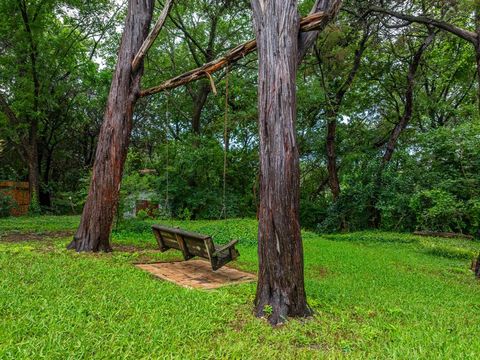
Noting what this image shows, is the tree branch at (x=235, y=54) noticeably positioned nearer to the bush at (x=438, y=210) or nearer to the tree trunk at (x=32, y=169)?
the bush at (x=438, y=210)

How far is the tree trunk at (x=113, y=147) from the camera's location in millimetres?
7020

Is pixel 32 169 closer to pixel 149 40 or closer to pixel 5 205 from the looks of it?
pixel 5 205

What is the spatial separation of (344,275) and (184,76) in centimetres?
455

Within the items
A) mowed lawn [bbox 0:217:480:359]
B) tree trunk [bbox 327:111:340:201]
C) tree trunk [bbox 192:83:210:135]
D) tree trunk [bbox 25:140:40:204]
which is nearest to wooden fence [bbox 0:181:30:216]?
tree trunk [bbox 25:140:40:204]

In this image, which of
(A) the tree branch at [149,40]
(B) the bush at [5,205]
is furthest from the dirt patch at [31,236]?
(B) the bush at [5,205]

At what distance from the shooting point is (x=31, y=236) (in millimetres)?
8750

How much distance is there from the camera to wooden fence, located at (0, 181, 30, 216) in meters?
15.2

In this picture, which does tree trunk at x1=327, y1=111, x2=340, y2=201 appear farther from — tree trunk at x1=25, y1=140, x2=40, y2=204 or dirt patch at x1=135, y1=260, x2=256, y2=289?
tree trunk at x1=25, y1=140, x2=40, y2=204

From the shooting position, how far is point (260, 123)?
3.98 m

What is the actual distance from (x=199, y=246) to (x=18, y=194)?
1414cm

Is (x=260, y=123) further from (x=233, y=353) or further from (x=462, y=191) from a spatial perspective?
(x=462, y=191)

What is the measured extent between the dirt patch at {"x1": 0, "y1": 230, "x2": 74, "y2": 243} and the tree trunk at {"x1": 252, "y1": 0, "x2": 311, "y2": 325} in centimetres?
662

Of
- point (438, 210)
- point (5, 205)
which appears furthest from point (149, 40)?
point (5, 205)

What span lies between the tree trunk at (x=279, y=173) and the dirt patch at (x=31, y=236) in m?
6.62
